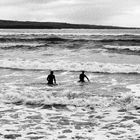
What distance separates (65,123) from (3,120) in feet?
7.57

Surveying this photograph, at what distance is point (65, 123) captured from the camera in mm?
11477

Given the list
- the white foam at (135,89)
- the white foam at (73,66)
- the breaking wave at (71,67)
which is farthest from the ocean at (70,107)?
the white foam at (73,66)

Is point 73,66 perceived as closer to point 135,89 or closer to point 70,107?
point 135,89

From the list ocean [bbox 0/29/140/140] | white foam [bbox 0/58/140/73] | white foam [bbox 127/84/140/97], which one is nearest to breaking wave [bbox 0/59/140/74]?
white foam [bbox 0/58/140/73]

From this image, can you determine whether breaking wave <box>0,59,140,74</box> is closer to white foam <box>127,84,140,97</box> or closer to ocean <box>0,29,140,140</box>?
ocean <box>0,29,140,140</box>

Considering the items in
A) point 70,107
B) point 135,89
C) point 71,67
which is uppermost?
point 71,67

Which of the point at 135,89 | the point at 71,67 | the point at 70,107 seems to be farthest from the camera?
→ the point at 71,67

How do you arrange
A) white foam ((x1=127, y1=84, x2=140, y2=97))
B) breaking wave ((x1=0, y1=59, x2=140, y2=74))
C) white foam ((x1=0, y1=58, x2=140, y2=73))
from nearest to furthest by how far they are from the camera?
1. white foam ((x1=127, y1=84, x2=140, y2=97))
2. breaking wave ((x1=0, y1=59, x2=140, y2=74))
3. white foam ((x1=0, y1=58, x2=140, y2=73))

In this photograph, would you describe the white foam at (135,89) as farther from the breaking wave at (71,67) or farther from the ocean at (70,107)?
the breaking wave at (71,67)

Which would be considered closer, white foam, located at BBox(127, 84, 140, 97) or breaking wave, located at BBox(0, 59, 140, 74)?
white foam, located at BBox(127, 84, 140, 97)

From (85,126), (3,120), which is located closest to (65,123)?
(85,126)

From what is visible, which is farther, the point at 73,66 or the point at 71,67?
the point at 73,66

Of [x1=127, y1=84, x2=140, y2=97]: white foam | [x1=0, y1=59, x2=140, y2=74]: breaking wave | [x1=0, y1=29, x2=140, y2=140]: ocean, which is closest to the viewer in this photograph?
[x1=0, y1=29, x2=140, y2=140]: ocean

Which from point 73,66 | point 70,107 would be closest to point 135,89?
point 70,107
